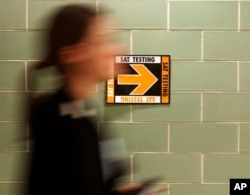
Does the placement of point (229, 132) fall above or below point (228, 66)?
below

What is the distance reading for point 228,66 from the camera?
226cm

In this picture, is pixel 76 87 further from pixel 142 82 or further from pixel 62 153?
pixel 142 82

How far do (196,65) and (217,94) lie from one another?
170mm

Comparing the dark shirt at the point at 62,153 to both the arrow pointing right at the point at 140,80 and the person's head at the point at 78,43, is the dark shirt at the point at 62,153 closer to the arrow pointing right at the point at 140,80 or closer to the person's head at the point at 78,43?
the person's head at the point at 78,43

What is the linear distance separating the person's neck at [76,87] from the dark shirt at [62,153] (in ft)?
0.05

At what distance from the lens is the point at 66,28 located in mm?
1064

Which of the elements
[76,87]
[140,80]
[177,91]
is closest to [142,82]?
[140,80]

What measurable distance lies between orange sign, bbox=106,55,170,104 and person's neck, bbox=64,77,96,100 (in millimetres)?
1152

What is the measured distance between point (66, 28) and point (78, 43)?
0.14 ft

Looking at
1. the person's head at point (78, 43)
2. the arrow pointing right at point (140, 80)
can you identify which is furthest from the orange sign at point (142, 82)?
the person's head at point (78, 43)

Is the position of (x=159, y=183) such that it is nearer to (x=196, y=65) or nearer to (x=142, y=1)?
(x=196, y=65)

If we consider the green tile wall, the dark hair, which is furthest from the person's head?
the green tile wall

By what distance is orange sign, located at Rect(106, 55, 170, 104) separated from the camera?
224 centimetres

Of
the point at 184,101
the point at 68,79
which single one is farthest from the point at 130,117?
the point at 68,79
